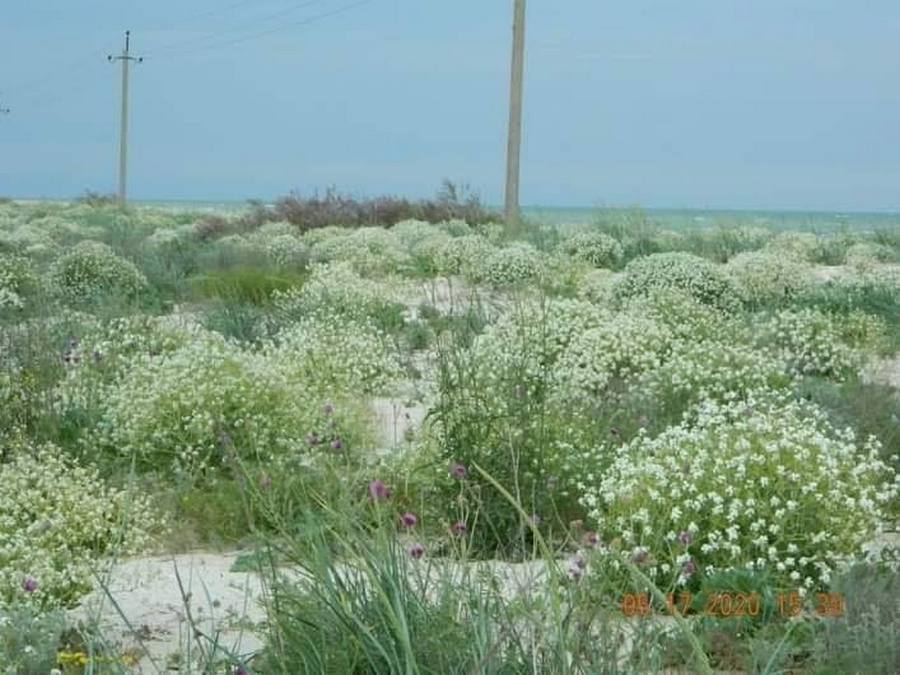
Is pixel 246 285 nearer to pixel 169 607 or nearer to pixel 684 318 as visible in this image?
pixel 684 318

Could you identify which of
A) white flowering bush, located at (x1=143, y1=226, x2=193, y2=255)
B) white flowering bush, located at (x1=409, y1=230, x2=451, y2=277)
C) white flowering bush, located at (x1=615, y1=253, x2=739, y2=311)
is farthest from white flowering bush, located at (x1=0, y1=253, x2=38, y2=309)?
white flowering bush, located at (x1=615, y1=253, x2=739, y2=311)

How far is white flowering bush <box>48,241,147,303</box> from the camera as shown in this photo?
17.5 metres

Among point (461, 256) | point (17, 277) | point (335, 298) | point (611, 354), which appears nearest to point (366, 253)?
point (461, 256)

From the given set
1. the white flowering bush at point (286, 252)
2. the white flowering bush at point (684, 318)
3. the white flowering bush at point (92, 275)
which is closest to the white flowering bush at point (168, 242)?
the white flowering bush at point (286, 252)

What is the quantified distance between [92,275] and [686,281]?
6.89 m

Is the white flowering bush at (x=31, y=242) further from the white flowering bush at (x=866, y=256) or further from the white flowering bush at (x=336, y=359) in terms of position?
the white flowering bush at (x=336, y=359)

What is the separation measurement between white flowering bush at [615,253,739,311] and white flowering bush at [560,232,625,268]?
4.86 m

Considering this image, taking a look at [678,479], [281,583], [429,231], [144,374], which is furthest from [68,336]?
[429,231]

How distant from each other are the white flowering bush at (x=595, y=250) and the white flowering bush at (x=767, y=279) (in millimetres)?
3727

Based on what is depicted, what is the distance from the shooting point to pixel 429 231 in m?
26.7

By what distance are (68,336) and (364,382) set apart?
7.31 feet

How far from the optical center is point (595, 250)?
22.1m

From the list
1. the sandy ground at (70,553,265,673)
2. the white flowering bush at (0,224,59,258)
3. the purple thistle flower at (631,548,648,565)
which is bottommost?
the sandy ground at (70,553,265,673)
